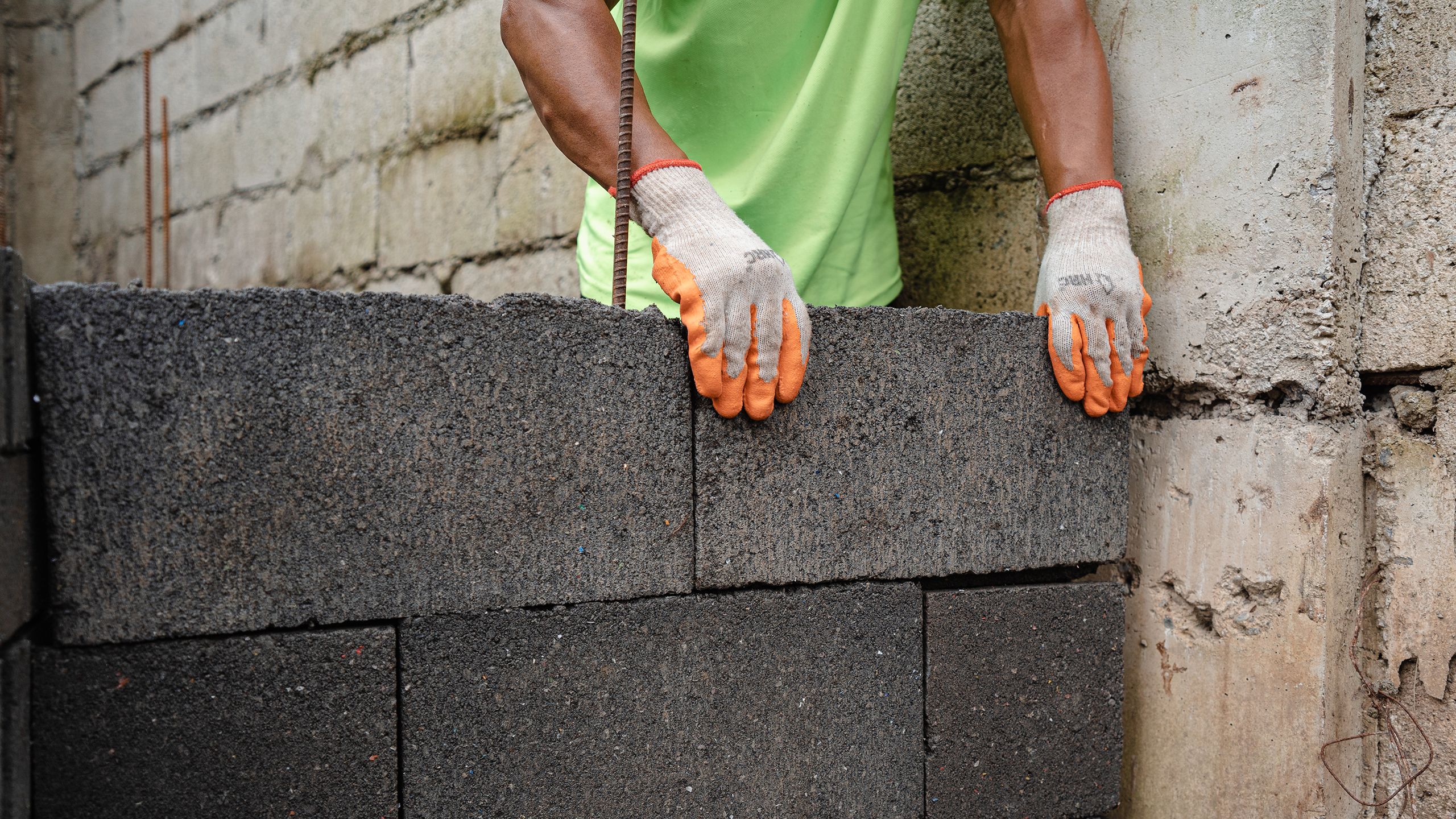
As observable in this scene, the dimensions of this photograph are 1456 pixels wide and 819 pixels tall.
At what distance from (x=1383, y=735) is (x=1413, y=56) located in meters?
1.22

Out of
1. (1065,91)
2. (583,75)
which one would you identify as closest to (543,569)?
(583,75)

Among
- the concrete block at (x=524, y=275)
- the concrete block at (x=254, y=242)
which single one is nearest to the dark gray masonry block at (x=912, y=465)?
the concrete block at (x=524, y=275)

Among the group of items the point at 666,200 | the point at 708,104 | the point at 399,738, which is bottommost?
the point at 399,738

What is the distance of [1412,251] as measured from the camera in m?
1.77

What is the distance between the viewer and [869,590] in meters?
1.73

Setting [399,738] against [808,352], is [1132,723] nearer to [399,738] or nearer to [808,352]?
[808,352]

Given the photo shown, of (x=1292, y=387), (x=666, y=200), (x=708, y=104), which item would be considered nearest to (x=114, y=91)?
(x=708, y=104)

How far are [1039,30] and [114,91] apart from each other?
5897 millimetres

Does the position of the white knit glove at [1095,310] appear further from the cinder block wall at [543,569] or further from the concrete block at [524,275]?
the concrete block at [524,275]

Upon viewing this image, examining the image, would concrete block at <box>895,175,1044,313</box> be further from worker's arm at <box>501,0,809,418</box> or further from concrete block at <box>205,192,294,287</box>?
concrete block at <box>205,192,294,287</box>

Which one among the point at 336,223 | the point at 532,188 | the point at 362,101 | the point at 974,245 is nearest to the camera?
the point at 974,245

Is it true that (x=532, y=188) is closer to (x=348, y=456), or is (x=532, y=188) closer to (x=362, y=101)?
(x=362, y=101)

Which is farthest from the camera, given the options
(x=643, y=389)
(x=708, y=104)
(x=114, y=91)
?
(x=114, y=91)

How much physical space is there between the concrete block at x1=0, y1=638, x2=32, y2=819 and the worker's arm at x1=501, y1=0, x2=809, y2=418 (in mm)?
958
